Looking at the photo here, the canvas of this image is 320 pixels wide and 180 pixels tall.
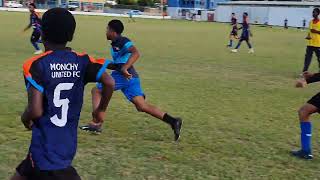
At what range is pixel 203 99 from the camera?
9.38m

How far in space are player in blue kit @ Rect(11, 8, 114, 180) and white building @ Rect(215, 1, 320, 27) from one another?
214 feet

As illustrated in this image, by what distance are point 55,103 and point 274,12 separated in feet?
231

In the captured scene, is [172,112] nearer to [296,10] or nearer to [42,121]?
[42,121]

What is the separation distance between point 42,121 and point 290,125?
5.36m

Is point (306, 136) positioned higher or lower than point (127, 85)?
lower

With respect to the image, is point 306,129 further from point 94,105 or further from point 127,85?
point 94,105

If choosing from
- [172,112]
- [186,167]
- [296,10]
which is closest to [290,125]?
[172,112]

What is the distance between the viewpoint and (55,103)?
290 cm

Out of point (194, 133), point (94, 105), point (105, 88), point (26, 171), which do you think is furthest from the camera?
point (194, 133)

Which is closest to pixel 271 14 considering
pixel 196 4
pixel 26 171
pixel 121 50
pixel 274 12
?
pixel 274 12

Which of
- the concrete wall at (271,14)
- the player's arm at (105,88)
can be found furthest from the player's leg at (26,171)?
the concrete wall at (271,14)

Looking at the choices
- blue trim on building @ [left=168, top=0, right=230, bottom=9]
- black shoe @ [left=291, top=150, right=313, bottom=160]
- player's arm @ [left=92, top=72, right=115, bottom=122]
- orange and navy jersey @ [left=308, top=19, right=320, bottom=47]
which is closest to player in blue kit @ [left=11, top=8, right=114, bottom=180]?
player's arm @ [left=92, top=72, right=115, bottom=122]

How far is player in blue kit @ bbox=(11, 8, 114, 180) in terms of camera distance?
2.84 m

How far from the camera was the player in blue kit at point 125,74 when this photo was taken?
6.24 metres
